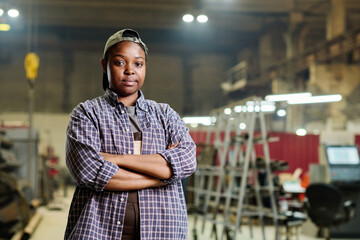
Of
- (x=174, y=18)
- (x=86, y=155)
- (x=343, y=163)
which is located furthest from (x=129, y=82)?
(x=174, y=18)

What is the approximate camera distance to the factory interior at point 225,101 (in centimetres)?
628

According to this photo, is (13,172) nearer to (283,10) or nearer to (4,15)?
(4,15)

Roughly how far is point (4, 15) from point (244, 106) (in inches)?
123

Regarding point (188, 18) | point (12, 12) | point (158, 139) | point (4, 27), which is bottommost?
point (158, 139)

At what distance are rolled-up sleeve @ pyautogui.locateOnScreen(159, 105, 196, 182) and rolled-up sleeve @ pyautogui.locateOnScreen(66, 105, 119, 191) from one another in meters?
0.21

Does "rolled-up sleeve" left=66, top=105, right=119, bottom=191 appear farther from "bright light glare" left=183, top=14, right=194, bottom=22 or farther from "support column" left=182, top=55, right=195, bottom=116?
"support column" left=182, top=55, right=195, bottom=116

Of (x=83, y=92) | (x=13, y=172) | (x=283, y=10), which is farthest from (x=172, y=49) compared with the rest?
(x=13, y=172)

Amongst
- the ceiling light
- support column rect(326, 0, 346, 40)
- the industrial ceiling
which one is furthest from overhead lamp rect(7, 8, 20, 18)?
support column rect(326, 0, 346, 40)

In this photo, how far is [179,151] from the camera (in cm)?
180

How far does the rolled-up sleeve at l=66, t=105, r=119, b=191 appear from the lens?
1.65m

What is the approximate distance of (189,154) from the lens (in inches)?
71.9

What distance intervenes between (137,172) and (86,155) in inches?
7.2

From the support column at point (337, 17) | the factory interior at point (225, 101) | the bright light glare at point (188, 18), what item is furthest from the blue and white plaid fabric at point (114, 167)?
the support column at point (337, 17)

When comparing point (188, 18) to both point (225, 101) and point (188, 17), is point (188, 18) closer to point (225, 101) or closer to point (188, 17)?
point (188, 17)
